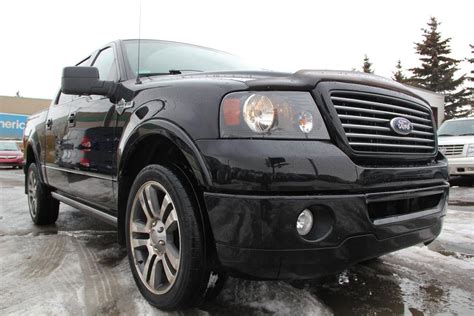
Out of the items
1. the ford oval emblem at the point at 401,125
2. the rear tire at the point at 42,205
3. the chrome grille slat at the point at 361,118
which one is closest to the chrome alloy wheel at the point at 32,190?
the rear tire at the point at 42,205

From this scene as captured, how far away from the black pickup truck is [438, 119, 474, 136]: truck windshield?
797 cm

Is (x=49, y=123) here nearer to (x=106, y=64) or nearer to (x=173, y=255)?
(x=106, y=64)

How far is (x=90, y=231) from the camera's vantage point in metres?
4.46

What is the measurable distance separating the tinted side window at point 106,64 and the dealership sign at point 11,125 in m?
34.6

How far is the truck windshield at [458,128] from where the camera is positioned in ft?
31.6

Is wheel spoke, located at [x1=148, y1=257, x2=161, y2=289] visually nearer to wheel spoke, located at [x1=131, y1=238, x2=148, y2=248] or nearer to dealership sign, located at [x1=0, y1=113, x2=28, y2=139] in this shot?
wheel spoke, located at [x1=131, y1=238, x2=148, y2=248]

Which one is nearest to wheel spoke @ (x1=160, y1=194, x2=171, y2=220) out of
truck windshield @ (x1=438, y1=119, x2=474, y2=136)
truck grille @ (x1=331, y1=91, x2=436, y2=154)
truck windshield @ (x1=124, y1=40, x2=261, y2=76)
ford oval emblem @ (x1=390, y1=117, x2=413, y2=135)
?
truck grille @ (x1=331, y1=91, x2=436, y2=154)

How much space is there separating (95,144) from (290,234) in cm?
197

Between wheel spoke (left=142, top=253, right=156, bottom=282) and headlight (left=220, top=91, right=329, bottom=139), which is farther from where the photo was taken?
wheel spoke (left=142, top=253, right=156, bottom=282)

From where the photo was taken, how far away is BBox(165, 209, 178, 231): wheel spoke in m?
2.15

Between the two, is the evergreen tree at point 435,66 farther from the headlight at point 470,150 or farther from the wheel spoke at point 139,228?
the wheel spoke at point 139,228

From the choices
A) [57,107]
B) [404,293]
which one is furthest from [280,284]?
[57,107]

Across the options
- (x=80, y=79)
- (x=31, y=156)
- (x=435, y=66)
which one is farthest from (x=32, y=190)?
(x=435, y=66)

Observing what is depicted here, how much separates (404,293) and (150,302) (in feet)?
5.28
